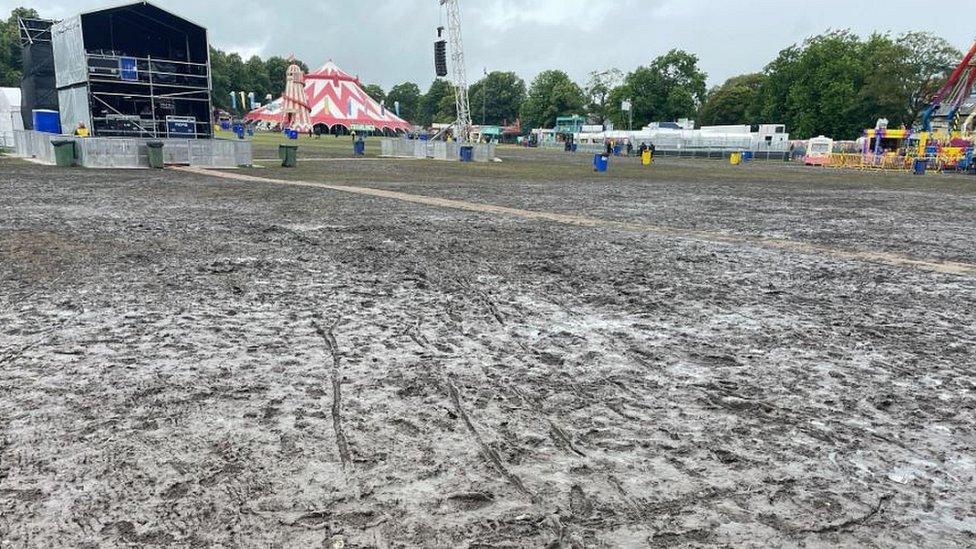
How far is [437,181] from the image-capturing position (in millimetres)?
19750

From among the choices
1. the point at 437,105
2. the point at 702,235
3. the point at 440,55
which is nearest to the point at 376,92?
the point at 437,105

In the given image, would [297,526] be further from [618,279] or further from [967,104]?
[967,104]

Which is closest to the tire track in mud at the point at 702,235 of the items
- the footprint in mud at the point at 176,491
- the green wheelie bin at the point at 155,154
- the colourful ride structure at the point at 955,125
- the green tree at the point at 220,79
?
the footprint in mud at the point at 176,491

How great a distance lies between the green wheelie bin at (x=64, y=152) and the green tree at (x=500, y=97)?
434 feet

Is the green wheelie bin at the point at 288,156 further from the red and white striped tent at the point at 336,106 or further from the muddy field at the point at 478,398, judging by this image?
the red and white striped tent at the point at 336,106

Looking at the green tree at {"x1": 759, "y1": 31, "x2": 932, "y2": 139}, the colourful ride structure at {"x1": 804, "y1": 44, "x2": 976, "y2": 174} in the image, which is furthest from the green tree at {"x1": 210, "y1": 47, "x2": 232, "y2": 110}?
the colourful ride structure at {"x1": 804, "y1": 44, "x2": 976, "y2": 174}

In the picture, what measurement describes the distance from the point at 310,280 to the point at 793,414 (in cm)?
422

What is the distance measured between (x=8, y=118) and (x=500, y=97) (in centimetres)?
12435

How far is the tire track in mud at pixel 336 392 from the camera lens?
259 cm

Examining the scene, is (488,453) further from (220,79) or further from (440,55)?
(220,79)

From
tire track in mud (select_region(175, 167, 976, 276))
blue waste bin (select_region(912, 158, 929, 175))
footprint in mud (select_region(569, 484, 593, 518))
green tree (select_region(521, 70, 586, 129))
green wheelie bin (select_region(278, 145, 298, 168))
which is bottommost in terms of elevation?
footprint in mud (select_region(569, 484, 593, 518))

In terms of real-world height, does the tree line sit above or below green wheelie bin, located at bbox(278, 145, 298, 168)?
above

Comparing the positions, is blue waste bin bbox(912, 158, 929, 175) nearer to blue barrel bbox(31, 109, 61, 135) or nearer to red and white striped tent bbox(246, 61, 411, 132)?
blue barrel bbox(31, 109, 61, 135)

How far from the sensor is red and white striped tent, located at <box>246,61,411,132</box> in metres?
92.4
